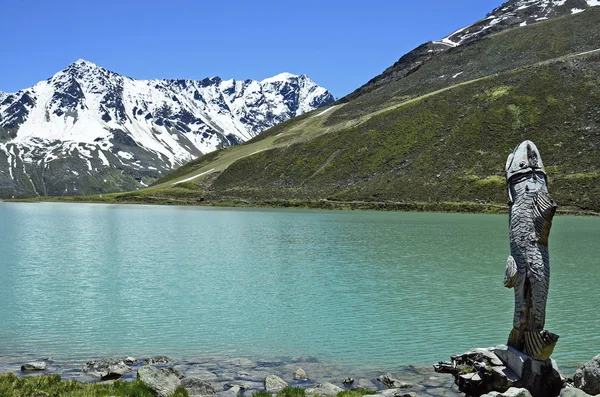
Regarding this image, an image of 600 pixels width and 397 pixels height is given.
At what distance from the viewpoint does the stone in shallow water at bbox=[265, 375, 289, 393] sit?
607 inches

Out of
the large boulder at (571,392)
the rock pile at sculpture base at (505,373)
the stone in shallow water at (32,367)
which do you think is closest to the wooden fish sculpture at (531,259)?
the rock pile at sculpture base at (505,373)

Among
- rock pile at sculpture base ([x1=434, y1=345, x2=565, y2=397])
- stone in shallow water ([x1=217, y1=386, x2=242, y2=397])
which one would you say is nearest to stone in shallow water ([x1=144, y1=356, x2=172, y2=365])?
stone in shallow water ([x1=217, y1=386, x2=242, y2=397])

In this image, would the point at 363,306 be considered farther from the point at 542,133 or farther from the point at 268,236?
the point at 542,133

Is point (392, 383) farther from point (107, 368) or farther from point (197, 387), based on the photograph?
point (107, 368)

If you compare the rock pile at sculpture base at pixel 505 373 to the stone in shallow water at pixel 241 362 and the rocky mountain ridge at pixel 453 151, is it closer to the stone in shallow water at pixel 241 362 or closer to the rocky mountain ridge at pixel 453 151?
the stone in shallow water at pixel 241 362

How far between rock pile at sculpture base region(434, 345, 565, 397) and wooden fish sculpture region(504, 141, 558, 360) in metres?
0.29

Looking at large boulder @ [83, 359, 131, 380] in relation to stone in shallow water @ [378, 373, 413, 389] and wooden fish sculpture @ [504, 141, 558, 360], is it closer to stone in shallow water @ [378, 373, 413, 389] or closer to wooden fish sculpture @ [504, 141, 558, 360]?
stone in shallow water @ [378, 373, 413, 389]

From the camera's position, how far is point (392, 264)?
4266 centimetres

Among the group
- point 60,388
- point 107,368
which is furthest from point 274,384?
point 60,388

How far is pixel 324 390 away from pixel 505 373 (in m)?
4.88

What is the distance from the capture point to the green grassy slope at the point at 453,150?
13112 cm

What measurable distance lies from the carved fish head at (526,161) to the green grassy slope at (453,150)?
10801 cm

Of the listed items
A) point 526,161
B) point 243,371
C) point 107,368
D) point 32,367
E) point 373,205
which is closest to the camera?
point 526,161

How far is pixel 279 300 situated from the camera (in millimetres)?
29078
